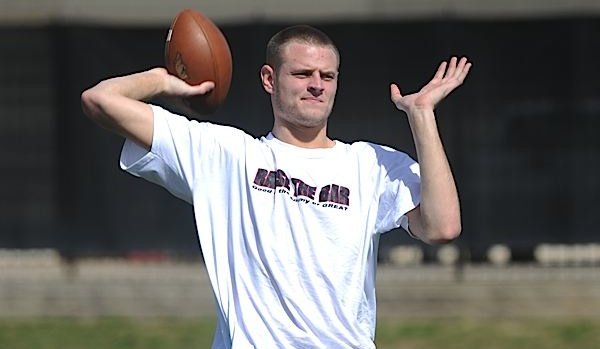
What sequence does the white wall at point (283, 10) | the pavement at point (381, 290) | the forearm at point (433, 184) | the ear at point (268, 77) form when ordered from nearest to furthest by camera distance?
the forearm at point (433, 184) < the ear at point (268, 77) < the pavement at point (381, 290) < the white wall at point (283, 10)

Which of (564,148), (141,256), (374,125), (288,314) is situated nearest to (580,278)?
(564,148)

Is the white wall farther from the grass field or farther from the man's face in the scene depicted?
the man's face

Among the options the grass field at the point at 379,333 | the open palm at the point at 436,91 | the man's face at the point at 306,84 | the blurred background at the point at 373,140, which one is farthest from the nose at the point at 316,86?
the blurred background at the point at 373,140

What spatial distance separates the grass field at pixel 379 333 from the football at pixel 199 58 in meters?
4.69

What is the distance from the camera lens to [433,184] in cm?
455

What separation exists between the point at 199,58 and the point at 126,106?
541 millimetres

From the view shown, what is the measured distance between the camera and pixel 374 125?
37.0 feet

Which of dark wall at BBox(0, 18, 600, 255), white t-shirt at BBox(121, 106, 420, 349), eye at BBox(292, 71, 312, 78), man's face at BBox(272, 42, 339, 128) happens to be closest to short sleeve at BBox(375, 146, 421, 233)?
white t-shirt at BBox(121, 106, 420, 349)

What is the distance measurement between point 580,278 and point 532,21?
2046mm

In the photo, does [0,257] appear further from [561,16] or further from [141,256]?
[561,16]

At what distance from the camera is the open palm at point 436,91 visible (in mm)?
4621

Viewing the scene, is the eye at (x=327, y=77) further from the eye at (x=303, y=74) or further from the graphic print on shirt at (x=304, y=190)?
the graphic print on shirt at (x=304, y=190)

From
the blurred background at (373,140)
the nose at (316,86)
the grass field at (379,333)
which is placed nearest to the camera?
the nose at (316,86)

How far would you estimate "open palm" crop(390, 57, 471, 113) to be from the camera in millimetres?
4621
